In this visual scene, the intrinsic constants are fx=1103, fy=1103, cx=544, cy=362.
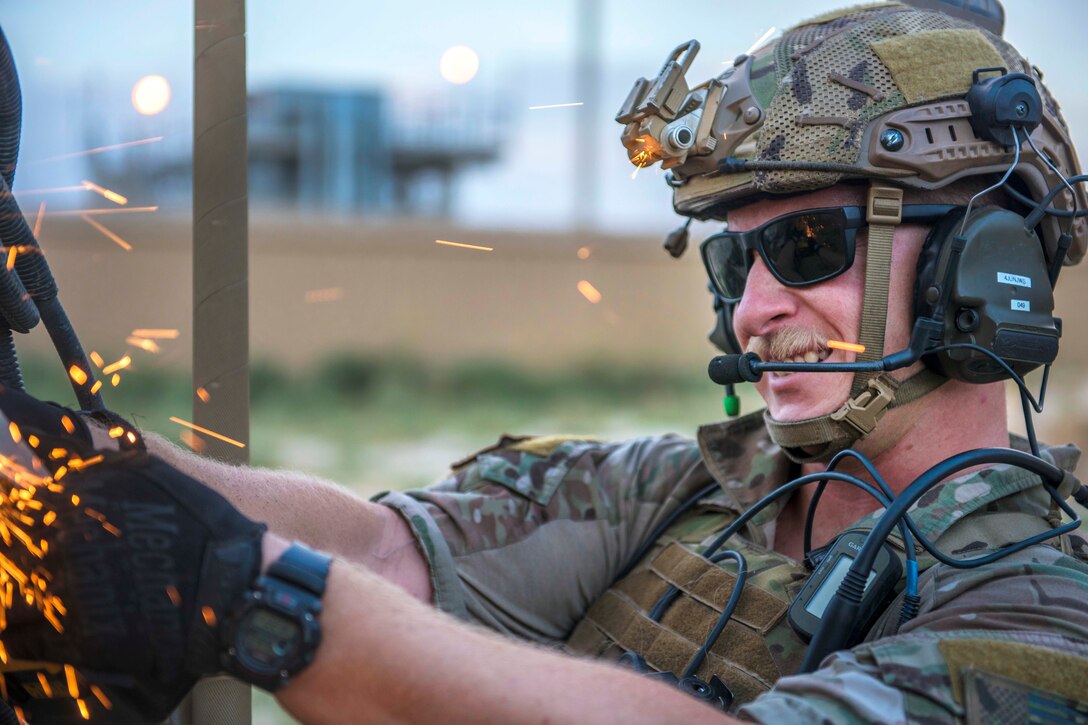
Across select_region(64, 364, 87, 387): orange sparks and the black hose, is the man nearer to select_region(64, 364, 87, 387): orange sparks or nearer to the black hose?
select_region(64, 364, 87, 387): orange sparks

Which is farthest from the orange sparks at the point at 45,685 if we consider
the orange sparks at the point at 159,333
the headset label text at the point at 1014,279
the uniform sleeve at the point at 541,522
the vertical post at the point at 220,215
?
the orange sparks at the point at 159,333

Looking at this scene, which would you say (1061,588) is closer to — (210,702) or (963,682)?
(963,682)

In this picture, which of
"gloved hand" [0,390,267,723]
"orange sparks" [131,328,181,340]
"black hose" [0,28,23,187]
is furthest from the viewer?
"orange sparks" [131,328,181,340]

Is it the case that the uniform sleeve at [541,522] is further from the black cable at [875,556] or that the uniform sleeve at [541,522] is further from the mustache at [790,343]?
the black cable at [875,556]

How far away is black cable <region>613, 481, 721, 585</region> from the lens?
6.97 feet

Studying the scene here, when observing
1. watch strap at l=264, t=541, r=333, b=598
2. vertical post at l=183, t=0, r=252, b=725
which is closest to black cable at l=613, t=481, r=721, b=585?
vertical post at l=183, t=0, r=252, b=725

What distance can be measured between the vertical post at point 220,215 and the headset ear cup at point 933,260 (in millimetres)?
1104

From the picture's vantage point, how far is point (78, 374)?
150 cm

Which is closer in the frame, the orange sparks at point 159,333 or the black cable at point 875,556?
the black cable at point 875,556

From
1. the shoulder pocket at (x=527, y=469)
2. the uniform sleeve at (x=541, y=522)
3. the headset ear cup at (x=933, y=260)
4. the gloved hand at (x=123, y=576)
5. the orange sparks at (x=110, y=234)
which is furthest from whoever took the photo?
the orange sparks at (x=110, y=234)

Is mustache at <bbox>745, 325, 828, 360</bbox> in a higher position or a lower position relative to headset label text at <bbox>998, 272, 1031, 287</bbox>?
lower

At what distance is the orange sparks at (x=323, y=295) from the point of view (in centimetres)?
1097

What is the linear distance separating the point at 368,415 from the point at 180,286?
2178 millimetres

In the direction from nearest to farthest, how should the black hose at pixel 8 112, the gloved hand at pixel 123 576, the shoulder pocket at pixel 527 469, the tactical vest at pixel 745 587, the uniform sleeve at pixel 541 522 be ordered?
the gloved hand at pixel 123 576
the black hose at pixel 8 112
the tactical vest at pixel 745 587
the uniform sleeve at pixel 541 522
the shoulder pocket at pixel 527 469
